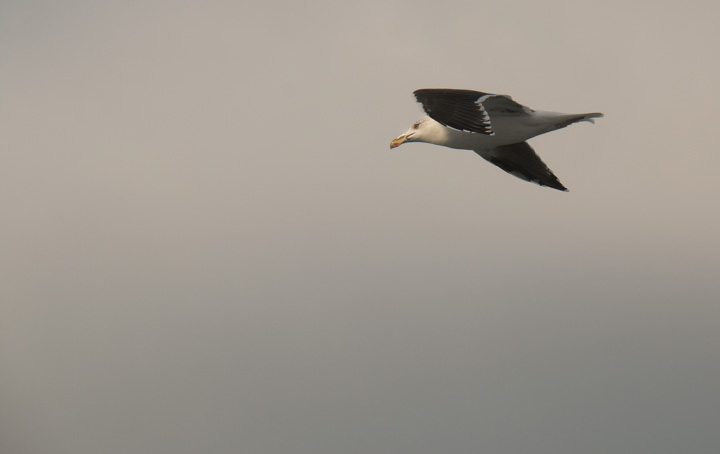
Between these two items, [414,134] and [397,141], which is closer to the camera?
[414,134]

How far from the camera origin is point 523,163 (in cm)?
3422

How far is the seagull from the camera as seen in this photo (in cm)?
2916

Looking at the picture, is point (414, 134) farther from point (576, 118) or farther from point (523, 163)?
point (576, 118)

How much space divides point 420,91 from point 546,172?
569 cm

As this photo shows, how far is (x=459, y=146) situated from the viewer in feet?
108

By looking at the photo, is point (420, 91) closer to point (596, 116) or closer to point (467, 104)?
point (467, 104)

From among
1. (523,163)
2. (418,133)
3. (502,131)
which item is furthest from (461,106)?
(523,163)

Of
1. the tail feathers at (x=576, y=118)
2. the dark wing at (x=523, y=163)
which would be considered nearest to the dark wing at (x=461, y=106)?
the tail feathers at (x=576, y=118)

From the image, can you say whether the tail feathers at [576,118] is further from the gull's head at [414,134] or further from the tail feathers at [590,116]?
the gull's head at [414,134]

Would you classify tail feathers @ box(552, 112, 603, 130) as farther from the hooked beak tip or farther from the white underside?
the hooked beak tip

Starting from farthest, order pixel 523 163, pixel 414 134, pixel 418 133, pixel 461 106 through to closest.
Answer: pixel 523 163, pixel 414 134, pixel 418 133, pixel 461 106

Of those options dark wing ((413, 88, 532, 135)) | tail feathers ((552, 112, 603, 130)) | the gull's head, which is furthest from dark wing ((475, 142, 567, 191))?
dark wing ((413, 88, 532, 135))

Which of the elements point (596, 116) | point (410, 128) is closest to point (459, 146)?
point (410, 128)

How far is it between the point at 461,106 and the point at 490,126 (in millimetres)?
823
